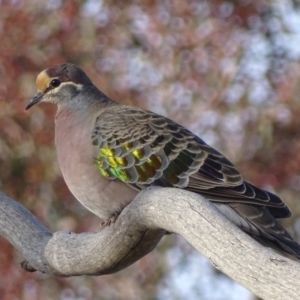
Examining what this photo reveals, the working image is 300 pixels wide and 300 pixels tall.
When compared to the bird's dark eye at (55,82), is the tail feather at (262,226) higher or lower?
lower

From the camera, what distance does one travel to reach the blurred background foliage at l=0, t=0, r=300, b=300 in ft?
24.3

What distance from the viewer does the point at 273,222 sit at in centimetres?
503

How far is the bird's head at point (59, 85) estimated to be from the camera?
5926 millimetres

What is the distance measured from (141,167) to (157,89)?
222cm

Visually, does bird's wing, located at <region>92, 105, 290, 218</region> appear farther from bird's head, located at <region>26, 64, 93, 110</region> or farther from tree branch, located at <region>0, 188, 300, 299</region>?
tree branch, located at <region>0, 188, 300, 299</region>

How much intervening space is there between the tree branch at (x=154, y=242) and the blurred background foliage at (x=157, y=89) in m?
2.51

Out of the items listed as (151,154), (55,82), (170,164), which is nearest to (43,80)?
(55,82)

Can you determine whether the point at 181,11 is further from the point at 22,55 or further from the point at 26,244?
the point at 26,244

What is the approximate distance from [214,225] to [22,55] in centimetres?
366

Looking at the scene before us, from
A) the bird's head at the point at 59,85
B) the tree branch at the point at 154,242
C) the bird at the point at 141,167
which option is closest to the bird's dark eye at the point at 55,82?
the bird's head at the point at 59,85

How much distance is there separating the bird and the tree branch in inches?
20.6

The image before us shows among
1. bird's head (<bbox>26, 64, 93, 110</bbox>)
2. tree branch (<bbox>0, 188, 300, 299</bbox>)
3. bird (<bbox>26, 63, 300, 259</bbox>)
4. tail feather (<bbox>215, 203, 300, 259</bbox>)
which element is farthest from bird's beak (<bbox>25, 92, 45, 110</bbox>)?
tail feather (<bbox>215, 203, 300, 259</bbox>)

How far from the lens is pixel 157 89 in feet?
24.8

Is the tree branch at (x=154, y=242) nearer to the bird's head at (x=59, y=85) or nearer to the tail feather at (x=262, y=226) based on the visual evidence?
the tail feather at (x=262, y=226)
